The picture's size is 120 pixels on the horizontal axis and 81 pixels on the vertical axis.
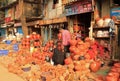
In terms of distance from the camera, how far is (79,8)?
44.3ft

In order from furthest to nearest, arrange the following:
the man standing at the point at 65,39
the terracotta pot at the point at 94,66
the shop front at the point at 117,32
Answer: the man standing at the point at 65,39 → the shop front at the point at 117,32 → the terracotta pot at the point at 94,66

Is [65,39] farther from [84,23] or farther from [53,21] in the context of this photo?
[53,21]

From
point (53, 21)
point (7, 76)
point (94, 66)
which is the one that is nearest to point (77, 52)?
point (94, 66)

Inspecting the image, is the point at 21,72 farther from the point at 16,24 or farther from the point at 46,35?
the point at 16,24

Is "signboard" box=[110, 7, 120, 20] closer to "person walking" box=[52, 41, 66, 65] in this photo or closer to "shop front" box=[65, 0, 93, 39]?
"shop front" box=[65, 0, 93, 39]

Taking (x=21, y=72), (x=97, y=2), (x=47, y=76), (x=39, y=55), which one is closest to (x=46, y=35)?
(x=39, y=55)

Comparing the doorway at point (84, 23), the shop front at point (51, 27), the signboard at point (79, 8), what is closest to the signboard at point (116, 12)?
the signboard at point (79, 8)

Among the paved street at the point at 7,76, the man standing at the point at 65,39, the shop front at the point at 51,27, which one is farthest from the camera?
the shop front at the point at 51,27

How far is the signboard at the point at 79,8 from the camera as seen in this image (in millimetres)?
12555

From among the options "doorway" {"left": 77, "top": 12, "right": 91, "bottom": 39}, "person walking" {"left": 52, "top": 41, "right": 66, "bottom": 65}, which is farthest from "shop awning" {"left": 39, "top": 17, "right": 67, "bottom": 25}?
"person walking" {"left": 52, "top": 41, "right": 66, "bottom": 65}

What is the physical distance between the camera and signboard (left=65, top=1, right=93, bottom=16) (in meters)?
12.6

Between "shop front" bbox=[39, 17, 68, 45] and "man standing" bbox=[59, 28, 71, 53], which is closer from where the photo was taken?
"man standing" bbox=[59, 28, 71, 53]

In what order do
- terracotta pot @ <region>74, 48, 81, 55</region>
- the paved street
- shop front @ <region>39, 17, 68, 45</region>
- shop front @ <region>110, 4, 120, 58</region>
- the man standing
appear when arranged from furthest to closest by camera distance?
shop front @ <region>39, 17, 68, 45</region> → the man standing → shop front @ <region>110, 4, 120, 58</region> → terracotta pot @ <region>74, 48, 81, 55</region> → the paved street

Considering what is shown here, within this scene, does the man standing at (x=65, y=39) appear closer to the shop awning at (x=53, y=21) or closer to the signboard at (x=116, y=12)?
the signboard at (x=116, y=12)
